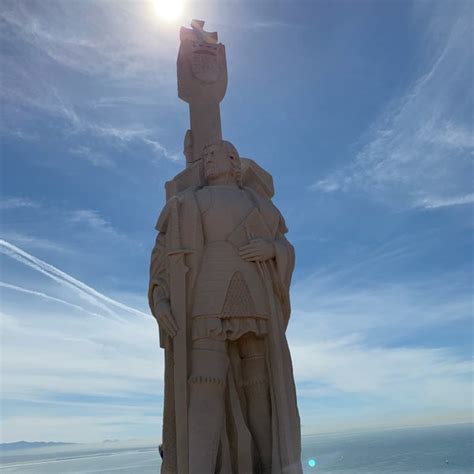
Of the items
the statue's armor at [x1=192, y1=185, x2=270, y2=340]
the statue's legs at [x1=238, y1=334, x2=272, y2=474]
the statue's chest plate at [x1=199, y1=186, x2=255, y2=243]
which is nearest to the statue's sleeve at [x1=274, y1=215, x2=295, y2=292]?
the statue's armor at [x1=192, y1=185, x2=270, y2=340]

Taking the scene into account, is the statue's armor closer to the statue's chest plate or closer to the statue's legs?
the statue's chest plate

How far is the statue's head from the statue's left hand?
1038mm

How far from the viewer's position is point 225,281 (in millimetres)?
6609

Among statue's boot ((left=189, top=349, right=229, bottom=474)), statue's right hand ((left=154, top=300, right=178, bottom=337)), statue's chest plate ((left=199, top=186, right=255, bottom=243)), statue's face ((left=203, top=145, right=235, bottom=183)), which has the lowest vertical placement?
statue's boot ((left=189, top=349, right=229, bottom=474))

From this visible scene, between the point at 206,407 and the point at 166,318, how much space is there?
1105 mm

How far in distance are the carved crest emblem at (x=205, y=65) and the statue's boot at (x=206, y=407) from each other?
4.56 metres

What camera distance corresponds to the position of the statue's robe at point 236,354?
246 inches

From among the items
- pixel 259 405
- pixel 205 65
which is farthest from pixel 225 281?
pixel 205 65

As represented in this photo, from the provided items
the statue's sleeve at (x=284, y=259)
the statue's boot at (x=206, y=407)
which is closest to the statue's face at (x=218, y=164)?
the statue's sleeve at (x=284, y=259)

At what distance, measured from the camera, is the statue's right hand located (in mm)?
6543

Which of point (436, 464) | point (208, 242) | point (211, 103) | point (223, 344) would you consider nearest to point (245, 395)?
point (223, 344)

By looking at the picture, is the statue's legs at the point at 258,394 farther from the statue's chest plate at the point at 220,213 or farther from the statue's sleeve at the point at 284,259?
the statue's chest plate at the point at 220,213

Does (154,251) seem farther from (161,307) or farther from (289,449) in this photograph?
(289,449)

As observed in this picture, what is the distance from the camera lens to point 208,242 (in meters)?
6.96
